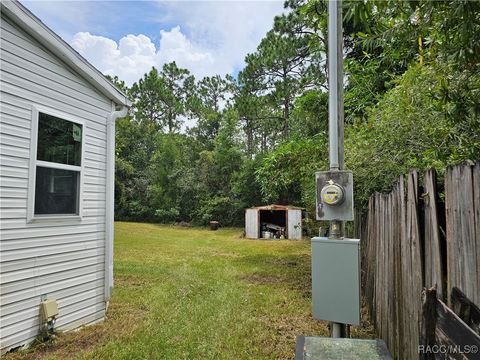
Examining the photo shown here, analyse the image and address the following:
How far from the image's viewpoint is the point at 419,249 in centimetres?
204

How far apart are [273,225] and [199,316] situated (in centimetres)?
1087

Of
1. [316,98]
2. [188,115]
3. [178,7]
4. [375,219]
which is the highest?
[188,115]

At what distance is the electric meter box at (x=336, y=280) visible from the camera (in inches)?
88.3

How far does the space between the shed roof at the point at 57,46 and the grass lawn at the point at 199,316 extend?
3.04m

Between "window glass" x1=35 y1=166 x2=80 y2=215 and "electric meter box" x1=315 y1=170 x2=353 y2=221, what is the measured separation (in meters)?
2.94

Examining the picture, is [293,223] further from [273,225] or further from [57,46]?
[57,46]

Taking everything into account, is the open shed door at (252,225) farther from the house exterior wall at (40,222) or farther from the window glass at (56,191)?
the window glass at (56,191)

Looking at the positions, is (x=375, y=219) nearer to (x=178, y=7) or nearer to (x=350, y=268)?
(x=350, y=268)

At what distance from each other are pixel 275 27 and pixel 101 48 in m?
5.97

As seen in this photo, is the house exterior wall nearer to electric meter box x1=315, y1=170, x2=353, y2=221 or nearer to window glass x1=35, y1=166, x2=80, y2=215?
window glass x1=35, y1=166, x2=80, y2=215

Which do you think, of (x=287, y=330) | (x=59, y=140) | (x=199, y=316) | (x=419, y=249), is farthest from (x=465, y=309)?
(x=59, y=140)

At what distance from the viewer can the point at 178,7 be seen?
6105 millimetres

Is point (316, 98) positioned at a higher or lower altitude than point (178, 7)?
lower

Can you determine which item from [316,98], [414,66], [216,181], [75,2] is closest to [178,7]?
[75,2]
